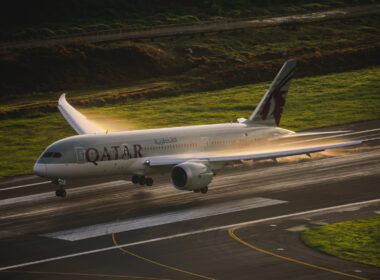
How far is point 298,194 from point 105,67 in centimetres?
7245

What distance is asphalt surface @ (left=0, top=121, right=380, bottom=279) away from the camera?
33594mm

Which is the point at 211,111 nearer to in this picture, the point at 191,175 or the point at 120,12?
the point at 191,175

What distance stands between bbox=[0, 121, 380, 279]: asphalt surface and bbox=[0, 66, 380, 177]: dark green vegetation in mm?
16987

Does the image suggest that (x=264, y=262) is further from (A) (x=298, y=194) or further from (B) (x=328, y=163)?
(B) (x=328, y=163)

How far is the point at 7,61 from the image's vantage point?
112m

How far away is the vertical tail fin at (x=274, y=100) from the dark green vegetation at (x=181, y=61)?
146 ft

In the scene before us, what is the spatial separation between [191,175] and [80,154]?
8208mm

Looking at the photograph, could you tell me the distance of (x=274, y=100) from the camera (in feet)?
189

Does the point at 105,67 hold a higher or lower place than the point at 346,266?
higher

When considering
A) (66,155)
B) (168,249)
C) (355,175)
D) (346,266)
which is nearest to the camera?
(346,266)

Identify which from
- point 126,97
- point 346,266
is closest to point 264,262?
point 346,266

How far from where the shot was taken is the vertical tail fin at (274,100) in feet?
188

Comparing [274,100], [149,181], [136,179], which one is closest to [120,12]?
[274,100]

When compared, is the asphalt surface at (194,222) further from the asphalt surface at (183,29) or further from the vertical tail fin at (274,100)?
the asphalt surface at (183,29)
